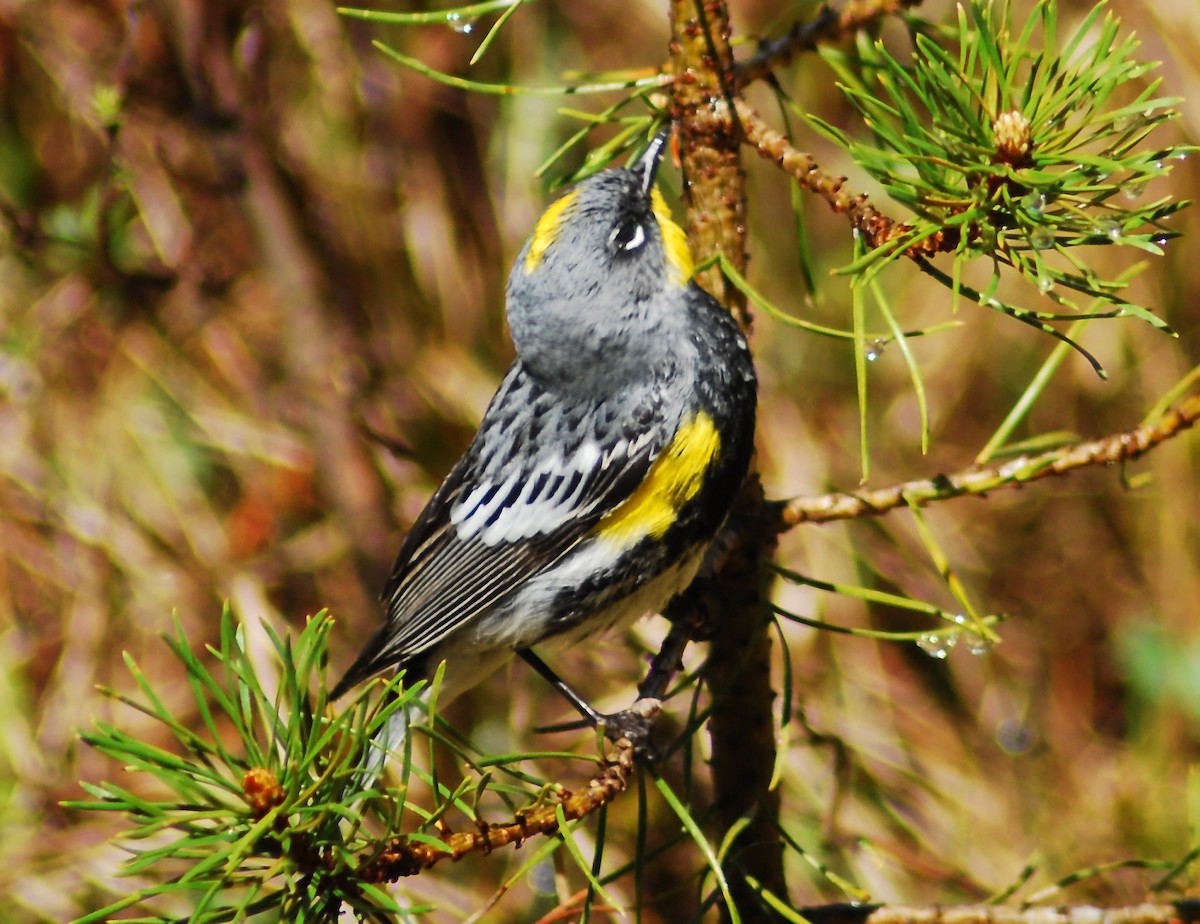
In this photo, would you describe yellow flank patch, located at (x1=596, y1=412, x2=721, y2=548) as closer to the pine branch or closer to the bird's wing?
the bird's wing

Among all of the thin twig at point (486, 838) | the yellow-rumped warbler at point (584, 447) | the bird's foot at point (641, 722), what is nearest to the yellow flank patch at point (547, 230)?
the yellow-rumped warbler at point (584, 447)

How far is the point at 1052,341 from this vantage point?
2.59 metres

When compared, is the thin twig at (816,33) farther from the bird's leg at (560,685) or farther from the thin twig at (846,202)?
the bird's leg at (560,685)

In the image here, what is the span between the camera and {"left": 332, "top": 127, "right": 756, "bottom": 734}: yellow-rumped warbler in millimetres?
1606

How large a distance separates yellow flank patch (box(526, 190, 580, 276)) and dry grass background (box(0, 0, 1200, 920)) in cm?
76

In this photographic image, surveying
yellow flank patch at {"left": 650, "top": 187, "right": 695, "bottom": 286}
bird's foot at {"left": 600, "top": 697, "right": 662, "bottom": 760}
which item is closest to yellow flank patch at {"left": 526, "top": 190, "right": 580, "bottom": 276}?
yellow flank patch at {"left": 650, "top": 187, "right": 695, "bottom": 286}

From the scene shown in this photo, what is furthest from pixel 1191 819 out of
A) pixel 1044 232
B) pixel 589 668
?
pixel 589 668

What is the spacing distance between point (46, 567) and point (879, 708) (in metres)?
1.79

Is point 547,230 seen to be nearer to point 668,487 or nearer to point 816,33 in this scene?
point 668,487

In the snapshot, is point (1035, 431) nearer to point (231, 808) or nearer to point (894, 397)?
point (894, 397)

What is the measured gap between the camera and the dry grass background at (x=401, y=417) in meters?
2.32

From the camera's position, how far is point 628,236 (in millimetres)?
1707

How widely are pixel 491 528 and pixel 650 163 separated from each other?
583 millimetres

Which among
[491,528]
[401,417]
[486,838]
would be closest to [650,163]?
[491,528]
